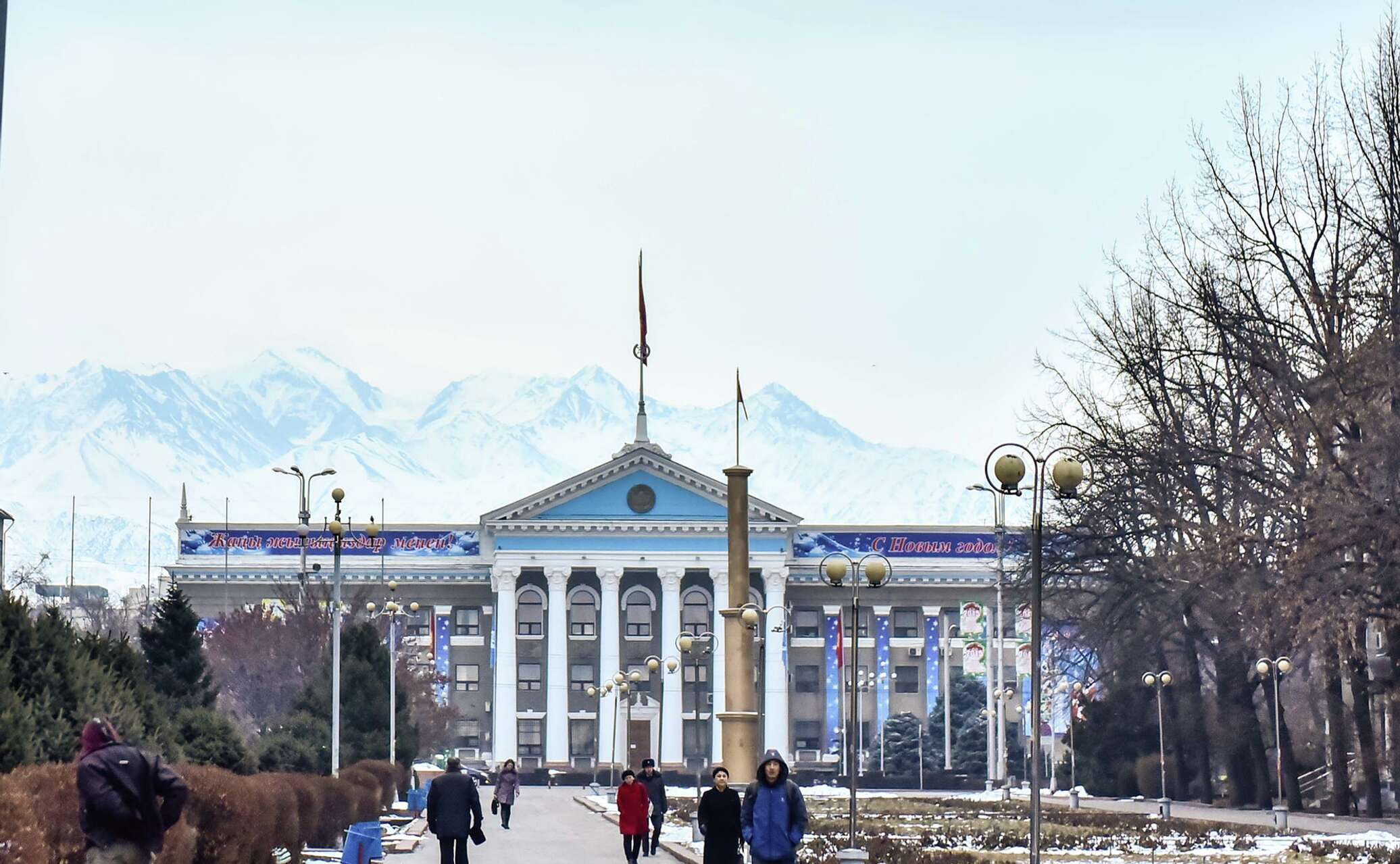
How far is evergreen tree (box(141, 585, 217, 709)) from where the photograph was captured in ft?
150

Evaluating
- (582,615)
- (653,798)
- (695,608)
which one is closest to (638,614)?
(582,615)

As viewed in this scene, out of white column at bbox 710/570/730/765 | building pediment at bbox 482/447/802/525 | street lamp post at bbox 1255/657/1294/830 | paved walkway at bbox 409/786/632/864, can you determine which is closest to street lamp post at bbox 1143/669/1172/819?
street lamp post at bbox 1255/657/1294/830

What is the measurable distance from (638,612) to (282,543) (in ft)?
69.5

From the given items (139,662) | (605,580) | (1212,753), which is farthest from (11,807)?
(605,580)

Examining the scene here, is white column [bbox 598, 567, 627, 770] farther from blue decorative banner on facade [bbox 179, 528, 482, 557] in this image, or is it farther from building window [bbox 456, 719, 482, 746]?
blue decorative banner on facade [bbox 179, 528, 482, 557]

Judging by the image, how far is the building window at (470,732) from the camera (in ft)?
436

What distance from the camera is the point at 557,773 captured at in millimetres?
113812

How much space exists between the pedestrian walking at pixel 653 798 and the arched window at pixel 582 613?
9213 centimetres

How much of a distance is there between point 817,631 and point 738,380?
314 feet

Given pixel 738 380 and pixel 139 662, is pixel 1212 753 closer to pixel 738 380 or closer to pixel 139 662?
pixel 738 380

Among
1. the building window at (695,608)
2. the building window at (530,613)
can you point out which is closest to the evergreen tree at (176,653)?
the building window at (530,613)

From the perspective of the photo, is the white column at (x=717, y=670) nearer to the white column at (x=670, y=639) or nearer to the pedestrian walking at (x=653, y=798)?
the white column at (x=670, y=639)

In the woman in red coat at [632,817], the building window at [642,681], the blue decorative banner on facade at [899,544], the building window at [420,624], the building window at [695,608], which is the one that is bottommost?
the woman in red coat at [632,817]

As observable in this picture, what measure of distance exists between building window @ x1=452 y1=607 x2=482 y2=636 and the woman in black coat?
113954 millimetres
